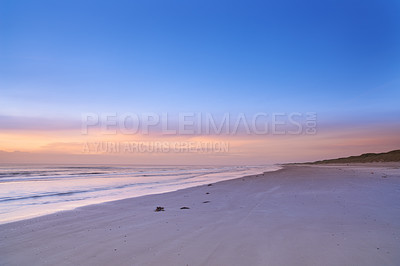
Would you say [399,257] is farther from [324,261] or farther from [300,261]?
[300,261]

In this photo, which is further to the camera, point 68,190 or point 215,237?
point 68,190

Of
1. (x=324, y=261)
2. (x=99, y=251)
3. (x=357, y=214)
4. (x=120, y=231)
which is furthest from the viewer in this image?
(x=357, y=214)

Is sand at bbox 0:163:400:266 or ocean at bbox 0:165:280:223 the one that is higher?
sand at bbox 0:163:400:266

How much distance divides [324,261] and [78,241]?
16.7 ft

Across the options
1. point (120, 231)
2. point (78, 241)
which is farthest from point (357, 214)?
point (78, 241)

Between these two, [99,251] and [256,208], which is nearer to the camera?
[99,251]

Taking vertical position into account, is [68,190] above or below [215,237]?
below

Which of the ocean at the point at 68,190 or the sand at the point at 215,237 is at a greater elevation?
the sand at the point at 215,237

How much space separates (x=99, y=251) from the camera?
5387 millimetres

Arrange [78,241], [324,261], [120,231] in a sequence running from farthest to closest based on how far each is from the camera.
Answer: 1. [120,231]
2. [78,241]
3. [324,261]

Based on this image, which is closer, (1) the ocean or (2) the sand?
(2) the sand

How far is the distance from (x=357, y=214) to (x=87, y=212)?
9048mm

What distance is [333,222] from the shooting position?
715 centimetres

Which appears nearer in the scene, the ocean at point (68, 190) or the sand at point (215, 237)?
the sand at point (215, 237)
